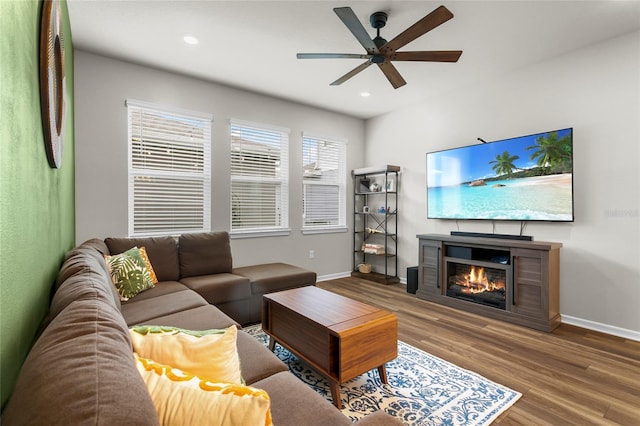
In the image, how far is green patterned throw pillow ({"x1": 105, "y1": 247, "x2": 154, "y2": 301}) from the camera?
251 centimetres

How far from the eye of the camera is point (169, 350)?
921 millimetres

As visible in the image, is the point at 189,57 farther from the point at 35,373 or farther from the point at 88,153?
the point at 35,373

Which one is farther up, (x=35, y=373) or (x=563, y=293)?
(x=35, y=373)

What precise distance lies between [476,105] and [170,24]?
3696mm

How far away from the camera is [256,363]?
1472mm

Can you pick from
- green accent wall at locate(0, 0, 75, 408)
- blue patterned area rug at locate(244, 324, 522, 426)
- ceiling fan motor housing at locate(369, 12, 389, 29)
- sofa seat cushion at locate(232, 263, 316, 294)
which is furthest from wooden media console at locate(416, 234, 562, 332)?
green accent wall at locate(0, 0, 75, 408)

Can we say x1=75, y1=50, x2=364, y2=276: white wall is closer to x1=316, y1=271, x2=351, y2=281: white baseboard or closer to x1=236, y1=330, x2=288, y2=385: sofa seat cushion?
x1=316, y1=271, x2=351, y2=281: white baseboard

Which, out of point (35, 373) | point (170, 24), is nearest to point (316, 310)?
point (35, 373)

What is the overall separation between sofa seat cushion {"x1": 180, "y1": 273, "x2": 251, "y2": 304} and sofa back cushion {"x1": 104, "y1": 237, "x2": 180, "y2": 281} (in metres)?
0.15

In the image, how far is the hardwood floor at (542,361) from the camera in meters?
1.84

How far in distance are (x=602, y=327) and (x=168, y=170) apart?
503cm

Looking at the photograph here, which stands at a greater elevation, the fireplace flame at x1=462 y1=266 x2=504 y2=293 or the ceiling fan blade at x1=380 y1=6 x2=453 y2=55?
the ceiling fan blade at x1=380 y1=6 x2=453 y2=55

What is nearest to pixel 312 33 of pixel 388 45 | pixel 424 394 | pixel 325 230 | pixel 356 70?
pixel 356 70

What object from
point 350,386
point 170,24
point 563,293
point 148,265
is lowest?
point 350,386
